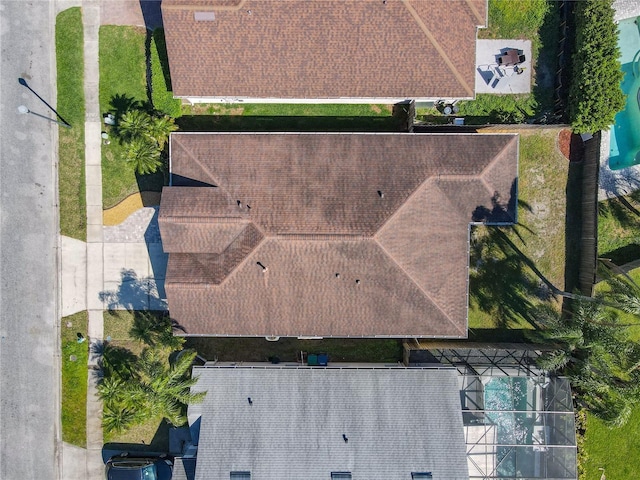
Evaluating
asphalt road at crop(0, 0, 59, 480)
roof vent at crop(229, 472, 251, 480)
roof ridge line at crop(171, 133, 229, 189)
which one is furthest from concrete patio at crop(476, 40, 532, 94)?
asphalt road at crop(0, 0, 59, 480)

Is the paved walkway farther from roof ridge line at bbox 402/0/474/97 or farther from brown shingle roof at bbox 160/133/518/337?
roof ridge line at bbox 402/0/474/97

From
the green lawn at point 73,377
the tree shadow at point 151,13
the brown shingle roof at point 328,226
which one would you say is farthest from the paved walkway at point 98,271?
the tree shadow at point 151,13

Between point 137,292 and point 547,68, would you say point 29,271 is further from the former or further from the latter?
point 547,68

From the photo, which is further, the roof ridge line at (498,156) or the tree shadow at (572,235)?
the tree shadow at (572,235)

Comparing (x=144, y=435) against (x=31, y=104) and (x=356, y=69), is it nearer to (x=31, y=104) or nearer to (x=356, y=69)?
(x=31, y=104)

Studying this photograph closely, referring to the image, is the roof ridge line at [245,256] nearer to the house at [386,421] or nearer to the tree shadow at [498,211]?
the house at [386,421]

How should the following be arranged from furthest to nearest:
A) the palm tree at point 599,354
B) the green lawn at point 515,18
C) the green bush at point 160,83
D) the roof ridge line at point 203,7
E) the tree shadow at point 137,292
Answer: the tree shadow at point 137,292 → the green lawn at point 515,18 → the green bush at point 160,83 → the roof ridge line at point 203,7 → the palm tree at point 599,354
